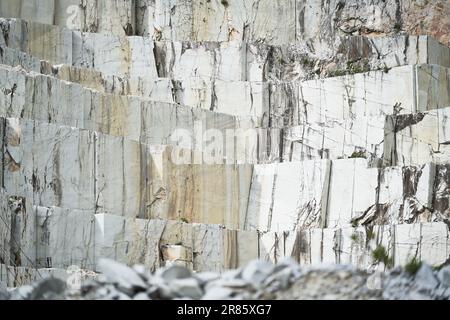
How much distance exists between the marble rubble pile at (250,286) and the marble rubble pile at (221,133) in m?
6.69

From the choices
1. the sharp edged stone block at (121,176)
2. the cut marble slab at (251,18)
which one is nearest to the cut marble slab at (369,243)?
the sharp edged stone block at (121,176)

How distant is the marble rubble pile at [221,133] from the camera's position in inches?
816

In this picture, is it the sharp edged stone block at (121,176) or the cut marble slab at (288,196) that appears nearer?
the sharp edged stone block at (121,176)

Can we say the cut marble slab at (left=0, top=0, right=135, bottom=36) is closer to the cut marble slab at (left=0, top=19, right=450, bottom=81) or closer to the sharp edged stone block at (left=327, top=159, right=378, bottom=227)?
the cut marble slab at (left=0, top=19, right=450, bottom=81)

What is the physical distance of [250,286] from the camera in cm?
1167

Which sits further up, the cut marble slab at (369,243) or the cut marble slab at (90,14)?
the cut marble slab at (90,14)

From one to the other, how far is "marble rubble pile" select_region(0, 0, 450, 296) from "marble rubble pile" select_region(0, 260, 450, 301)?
6.69 meters

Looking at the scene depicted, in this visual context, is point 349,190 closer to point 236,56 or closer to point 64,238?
point 236,56

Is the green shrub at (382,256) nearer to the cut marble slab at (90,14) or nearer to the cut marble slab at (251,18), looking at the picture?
the cut marble slab at (251,18)

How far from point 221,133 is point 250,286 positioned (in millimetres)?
12929

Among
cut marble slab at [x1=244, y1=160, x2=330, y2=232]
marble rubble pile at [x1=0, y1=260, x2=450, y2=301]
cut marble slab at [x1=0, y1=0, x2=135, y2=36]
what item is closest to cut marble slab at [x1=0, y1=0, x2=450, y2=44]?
cut marble slab at [x1=0, y1=0, x2=135, y2=36]

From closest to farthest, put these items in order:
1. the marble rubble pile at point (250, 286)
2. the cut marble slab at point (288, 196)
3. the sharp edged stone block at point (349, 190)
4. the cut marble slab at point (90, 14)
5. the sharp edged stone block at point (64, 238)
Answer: the marble rubble pile at point (250, 286), the sharp edged stone block at point (64, 238), the sharp edged stone block at point (349, 190), the cut marble slab at point (288, 196), the cut marble slab at point (90, 14)

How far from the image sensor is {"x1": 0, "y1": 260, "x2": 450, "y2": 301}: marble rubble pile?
11680 millimetres

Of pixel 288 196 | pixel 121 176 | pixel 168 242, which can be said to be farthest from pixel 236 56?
pixel 168 242
